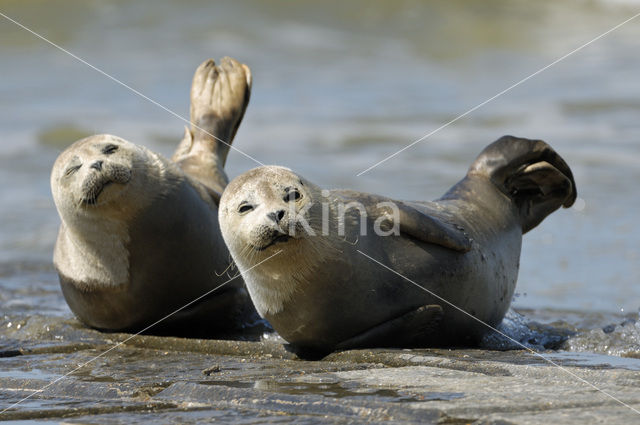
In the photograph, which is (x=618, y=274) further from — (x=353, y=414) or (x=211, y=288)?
(x=353, y=414)

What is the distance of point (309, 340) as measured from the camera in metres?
4.79

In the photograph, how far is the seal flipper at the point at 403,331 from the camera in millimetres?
4734

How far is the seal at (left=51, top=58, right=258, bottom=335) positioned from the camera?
5.27m

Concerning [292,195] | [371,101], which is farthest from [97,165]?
[371,101]

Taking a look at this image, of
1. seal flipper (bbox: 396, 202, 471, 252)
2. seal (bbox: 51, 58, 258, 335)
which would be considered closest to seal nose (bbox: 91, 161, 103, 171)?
seal (bbox: 51, 58, 258, 335)

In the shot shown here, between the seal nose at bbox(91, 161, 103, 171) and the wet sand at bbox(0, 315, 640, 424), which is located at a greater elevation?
the seal nose at bbox(91, 161, 103, 171)

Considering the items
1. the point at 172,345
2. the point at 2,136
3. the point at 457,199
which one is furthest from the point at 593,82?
the point at 172,345

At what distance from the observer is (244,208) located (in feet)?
14.9

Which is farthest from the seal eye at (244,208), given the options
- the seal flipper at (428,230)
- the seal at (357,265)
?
the seal flipper at (428,230)

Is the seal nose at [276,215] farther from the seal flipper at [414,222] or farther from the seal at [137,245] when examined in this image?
the seal at [137,245]

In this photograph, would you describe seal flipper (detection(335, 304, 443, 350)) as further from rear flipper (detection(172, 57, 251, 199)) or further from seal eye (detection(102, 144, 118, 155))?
rear flipper (detection(172, 57, 251, 199))

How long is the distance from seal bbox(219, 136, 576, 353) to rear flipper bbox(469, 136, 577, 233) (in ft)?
1.79

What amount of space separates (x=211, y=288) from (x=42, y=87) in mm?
13814

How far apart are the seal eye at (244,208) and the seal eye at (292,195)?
0.16 m
